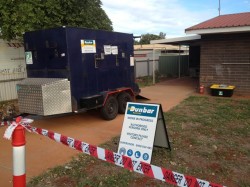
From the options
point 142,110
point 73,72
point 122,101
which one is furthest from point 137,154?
point 122,101

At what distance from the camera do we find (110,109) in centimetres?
830

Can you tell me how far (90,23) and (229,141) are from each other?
23.3ft

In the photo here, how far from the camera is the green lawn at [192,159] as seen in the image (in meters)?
4.56

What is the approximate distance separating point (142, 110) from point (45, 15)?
6871mm

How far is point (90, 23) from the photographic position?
11258 millimetres

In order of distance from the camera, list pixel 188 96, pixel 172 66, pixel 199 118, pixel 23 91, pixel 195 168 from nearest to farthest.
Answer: pixel 195 168 → pixel 23 91 → pixel 199 118 → pixel 188 96 → pixel 172 66

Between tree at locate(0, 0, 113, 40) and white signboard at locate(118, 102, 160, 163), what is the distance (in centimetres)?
616

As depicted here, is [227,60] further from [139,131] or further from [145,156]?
[145,156]

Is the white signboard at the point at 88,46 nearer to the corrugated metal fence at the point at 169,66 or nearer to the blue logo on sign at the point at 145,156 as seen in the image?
the blue logo on sign at the point at 145,156

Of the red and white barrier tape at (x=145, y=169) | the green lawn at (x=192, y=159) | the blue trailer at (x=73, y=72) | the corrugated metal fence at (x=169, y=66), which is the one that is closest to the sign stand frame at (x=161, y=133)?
the green lawn at (x=192, y=159)

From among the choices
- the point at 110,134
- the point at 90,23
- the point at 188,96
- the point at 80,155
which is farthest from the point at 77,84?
the point at 188,96

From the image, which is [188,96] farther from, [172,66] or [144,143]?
[172,66]

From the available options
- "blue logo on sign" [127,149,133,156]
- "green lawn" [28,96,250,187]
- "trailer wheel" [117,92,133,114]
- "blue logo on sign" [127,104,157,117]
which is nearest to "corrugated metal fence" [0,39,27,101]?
"trailer wheel" [117,92,133,114]

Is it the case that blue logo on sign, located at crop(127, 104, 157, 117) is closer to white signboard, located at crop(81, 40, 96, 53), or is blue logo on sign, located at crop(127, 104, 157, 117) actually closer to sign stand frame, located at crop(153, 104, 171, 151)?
sign stand frame, located at crop(153, 104, 171, 151)
